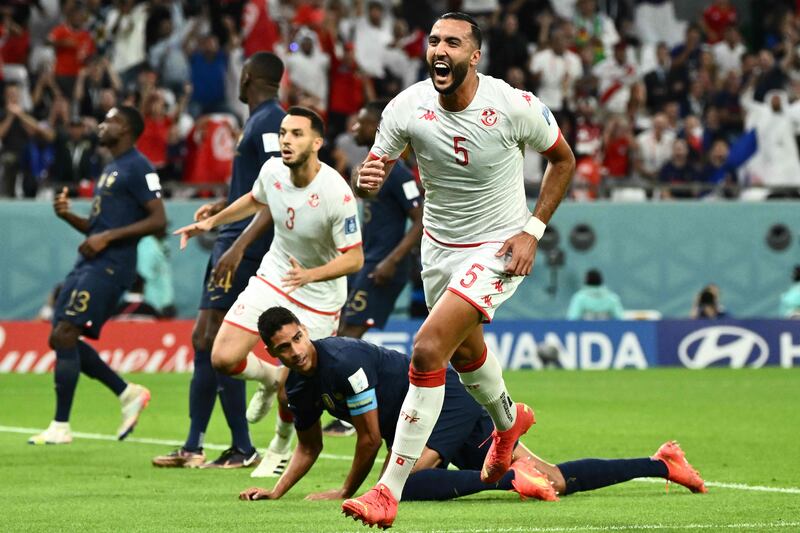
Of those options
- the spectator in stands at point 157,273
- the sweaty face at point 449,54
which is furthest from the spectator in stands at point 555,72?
the sweaty face at point 449,54

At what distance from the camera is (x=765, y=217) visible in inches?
851

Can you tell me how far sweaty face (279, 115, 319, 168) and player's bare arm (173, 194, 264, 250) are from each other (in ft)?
1.27

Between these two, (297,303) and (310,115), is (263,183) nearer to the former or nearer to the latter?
(310,115)

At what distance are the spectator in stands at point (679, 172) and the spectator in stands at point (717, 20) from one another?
4.57 metres

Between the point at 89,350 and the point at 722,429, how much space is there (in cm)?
512

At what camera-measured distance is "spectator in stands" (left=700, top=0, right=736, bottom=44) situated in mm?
26281

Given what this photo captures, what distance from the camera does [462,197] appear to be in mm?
7477

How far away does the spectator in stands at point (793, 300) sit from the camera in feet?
68.9

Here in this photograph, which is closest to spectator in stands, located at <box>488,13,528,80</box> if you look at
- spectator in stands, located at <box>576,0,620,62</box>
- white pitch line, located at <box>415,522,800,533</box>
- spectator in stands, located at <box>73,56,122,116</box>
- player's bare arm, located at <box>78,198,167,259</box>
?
spectator in stands, located at <box>576,0,620,62</box>

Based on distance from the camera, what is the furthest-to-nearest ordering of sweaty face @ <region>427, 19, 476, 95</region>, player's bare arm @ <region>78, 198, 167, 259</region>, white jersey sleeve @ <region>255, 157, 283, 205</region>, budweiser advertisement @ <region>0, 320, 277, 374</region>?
budweiser advertisement @ <region>0, 320, 277, 374</region> < player's bare arm @ <region>78, 198, 167, 259</region> < white jersey sleeve @ <region>255, 157, 283, 205</region> < sweaty face @ <region>427, 19, 476, 95</region>

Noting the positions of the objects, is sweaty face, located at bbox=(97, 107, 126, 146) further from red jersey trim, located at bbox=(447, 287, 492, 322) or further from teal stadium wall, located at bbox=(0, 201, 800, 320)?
teal stadium wall, located at bbox=(0, 201, 800, 320)

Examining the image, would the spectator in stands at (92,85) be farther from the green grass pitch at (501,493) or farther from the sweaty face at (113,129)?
the sweaty face at (113,129)

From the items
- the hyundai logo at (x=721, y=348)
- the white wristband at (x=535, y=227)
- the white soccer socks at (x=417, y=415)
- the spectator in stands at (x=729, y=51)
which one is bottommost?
the hyundai logo at (x=721, y=348)

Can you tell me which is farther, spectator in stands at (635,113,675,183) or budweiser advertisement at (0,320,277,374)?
spectator in stands at (635,113,675,183)
